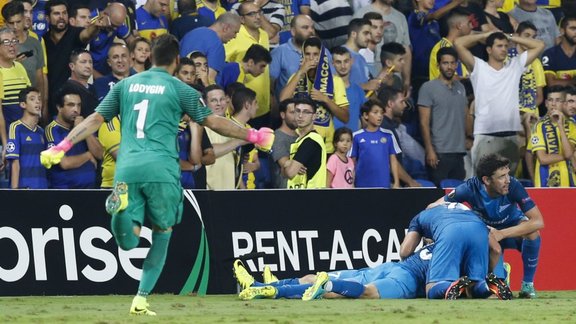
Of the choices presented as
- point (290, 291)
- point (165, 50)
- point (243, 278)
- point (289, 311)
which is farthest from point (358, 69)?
point (165, 50)

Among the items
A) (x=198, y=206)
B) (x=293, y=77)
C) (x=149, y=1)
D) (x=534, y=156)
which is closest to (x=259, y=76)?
(x=293, y=77)

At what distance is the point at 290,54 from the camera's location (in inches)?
740

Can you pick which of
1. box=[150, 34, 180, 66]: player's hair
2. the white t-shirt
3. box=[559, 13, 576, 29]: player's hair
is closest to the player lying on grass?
box=[150, 34, 180, 66]: player's hair

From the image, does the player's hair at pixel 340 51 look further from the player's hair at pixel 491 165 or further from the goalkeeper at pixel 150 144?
the goalkeeper at pixel 150 144

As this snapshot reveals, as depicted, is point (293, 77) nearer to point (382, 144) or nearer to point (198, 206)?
point (382, 144)

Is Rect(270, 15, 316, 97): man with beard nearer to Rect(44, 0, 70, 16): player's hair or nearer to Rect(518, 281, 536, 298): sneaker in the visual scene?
Rect(44, 0, 70, 16): player's hair

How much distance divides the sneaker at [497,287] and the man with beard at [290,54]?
235 inches

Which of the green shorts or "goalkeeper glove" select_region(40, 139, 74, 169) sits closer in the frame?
"goalkeeper glove" select_region(40, 139, 74, 169)

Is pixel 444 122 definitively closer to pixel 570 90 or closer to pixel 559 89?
pixel 559 89

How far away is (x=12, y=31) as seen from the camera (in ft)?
54.3

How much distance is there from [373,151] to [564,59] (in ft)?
15.4

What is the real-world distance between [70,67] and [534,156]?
279 inches

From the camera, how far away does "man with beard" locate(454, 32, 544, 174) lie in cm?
1952

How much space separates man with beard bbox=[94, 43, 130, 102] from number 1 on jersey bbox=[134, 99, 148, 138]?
6157 millimetres
